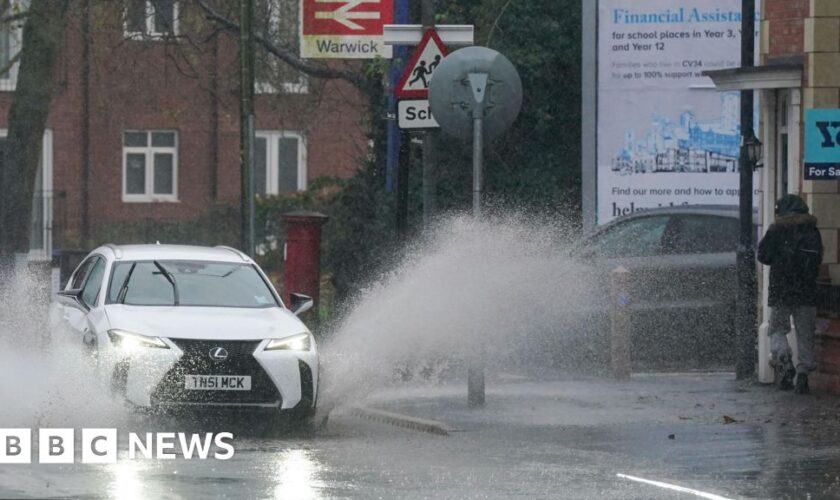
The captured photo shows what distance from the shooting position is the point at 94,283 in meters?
16.3

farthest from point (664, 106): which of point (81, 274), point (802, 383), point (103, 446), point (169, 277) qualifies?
point (103, 446)

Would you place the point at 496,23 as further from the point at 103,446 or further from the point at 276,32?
the point at 103,446

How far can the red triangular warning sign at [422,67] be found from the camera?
17375mm

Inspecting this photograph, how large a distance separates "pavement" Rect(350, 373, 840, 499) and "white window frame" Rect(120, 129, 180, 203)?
2627cm

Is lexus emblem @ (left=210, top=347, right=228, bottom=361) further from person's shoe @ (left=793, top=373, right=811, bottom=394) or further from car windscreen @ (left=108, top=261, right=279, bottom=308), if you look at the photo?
person's shoe @ (left=793, top=373, right=811, bottom=394)

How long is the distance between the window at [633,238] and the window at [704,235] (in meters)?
0.19

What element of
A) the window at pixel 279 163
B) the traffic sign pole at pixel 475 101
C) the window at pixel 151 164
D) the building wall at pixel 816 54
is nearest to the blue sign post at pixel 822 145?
the building wall at pixel 816 54

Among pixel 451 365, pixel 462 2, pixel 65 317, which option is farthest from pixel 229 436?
pixel 462 2

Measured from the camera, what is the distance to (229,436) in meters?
14.2

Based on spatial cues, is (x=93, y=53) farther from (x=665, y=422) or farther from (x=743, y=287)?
(x=665, y=422)

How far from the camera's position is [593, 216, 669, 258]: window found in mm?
20750

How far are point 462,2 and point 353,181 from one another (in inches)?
127

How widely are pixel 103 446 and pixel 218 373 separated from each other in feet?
4.81

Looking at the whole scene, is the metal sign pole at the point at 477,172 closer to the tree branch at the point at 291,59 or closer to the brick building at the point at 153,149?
the tree branch at the point at 291,59
